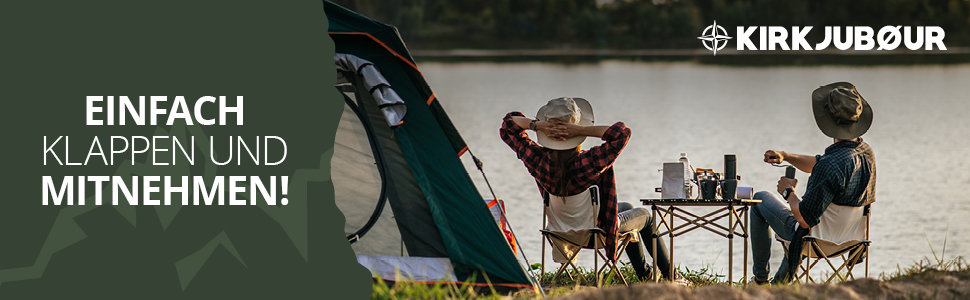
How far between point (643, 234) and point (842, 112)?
1141 mm

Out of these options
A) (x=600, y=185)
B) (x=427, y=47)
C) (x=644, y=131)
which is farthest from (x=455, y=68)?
(x=600, y=185)

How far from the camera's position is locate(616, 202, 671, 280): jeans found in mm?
4969

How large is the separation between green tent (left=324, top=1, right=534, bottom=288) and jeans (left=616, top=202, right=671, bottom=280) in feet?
2.64

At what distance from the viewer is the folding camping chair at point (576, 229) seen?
484 centimetres

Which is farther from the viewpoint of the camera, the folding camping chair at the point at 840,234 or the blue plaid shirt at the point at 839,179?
the folding camping chair at the point at 840,234

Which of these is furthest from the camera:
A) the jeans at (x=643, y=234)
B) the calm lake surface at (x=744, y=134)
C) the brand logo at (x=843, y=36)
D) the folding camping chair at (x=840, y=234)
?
the brand logo at (x=843, y=36)

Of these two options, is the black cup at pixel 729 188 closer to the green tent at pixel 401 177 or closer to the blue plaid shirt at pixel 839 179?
the blue plaid shirt at pixel 839 179

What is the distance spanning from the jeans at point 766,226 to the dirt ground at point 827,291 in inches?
34.0

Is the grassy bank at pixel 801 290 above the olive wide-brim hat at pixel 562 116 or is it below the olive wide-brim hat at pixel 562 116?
below

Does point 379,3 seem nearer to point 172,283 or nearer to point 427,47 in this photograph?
point 427,47

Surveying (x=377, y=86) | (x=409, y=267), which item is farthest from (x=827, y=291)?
(x=377, y=86)

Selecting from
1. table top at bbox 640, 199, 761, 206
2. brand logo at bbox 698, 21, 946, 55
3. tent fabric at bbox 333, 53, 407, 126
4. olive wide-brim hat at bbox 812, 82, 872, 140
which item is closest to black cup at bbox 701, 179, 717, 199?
table top at bbox 640, 199, 761, 206

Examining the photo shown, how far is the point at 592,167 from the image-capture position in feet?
15.6

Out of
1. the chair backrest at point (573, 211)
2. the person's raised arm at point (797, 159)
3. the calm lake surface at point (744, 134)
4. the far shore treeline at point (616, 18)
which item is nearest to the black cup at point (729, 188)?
the person's raised arm at point (797, 159)
